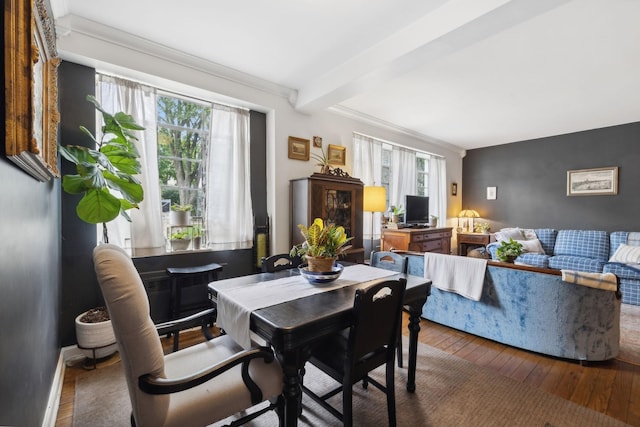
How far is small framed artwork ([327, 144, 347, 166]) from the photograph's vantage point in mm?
3986

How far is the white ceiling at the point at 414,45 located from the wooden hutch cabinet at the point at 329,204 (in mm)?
945

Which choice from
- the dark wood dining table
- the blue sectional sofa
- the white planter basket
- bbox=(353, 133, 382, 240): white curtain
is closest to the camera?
the dark wood dining table

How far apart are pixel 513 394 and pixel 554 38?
2765 mm

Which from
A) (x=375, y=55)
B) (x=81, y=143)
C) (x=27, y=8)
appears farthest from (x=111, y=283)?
(x=375, y=55)

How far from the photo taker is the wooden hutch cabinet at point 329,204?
10.7 ft

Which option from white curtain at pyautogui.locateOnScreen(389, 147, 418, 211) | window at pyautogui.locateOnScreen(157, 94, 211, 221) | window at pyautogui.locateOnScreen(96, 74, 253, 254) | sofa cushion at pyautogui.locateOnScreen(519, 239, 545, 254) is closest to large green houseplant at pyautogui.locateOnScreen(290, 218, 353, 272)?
window at pyautogui.locateOnScreen(96, 74, 253, 254)

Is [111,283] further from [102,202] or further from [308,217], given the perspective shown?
[308,217]

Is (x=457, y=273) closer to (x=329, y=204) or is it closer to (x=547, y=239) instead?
(x=329, y=204)

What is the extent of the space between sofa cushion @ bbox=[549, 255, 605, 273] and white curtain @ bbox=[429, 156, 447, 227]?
1955mm

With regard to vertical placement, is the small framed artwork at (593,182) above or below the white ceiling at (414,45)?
below

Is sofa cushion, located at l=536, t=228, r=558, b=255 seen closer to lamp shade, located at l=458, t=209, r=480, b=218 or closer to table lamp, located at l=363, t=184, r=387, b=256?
lamp shade, located at l=458, t=209, r=480, b=218

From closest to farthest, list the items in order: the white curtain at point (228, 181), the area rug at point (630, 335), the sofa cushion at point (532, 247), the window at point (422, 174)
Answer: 1. the area rug at point (630, 335)
2. the white curtain at point (228, 181)
3. the sofa cushion at point (532, 247)
4. the window at point (422, 174)

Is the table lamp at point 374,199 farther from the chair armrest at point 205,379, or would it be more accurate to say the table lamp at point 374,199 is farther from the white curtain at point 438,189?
the chair armrest at point 205,379

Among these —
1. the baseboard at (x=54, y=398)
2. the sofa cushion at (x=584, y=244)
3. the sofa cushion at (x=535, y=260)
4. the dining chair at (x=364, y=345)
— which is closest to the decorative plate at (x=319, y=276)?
the dining chair at (x=364, y=345)
